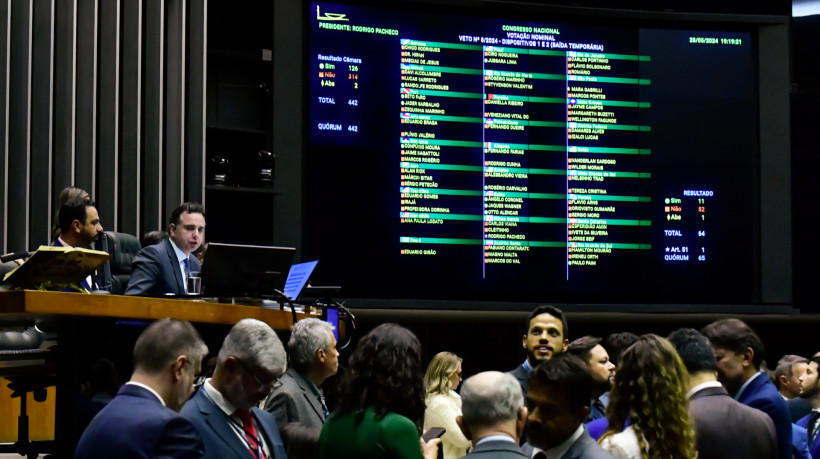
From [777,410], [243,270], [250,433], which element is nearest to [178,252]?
[243,270]

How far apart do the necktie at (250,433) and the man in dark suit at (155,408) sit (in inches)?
9.8

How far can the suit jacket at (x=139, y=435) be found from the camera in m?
2.40

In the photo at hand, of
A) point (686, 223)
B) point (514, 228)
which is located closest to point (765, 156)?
point (686, 223)

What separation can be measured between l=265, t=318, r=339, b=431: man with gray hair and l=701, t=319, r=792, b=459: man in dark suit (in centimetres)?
126

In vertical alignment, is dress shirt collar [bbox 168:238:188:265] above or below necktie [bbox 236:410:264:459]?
above

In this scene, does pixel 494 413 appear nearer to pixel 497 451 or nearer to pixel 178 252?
pixel 497 451

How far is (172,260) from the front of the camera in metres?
4.89

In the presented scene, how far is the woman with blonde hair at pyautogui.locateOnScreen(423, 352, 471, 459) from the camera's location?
511 cm

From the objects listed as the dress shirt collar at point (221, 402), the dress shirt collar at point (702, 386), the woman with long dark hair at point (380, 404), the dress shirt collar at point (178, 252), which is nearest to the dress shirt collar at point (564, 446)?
the woman with long dark hair at point (380, 404)

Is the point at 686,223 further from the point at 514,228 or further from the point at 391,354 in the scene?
the point at 391,354

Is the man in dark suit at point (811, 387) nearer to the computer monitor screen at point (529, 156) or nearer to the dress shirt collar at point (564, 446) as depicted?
the computer monitor screen at point (529, 156)

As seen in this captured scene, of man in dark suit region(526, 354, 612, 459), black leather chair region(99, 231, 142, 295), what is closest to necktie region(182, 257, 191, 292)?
black leather chair region(99, 231, 142, 295)

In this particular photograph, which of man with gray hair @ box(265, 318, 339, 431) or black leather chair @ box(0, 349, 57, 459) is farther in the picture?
black leather chair @ box(0, 349, 57, 459)

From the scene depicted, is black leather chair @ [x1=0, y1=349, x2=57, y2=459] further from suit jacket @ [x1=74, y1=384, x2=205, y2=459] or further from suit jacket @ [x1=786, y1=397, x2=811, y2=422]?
suit jacket @ [x1=786, y1=397, x2=811, y2=422]
